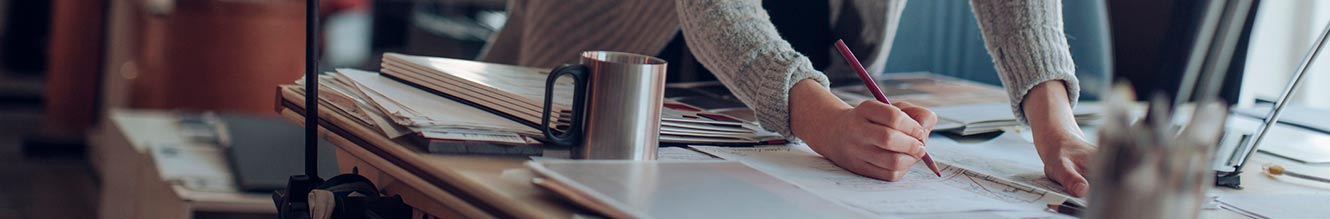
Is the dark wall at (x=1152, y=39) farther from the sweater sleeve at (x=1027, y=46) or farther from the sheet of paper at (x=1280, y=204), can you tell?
the sheet of paper at (x=1280, y=204)

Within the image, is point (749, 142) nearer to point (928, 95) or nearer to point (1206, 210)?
point (1206, 210)

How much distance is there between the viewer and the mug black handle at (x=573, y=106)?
78 cm

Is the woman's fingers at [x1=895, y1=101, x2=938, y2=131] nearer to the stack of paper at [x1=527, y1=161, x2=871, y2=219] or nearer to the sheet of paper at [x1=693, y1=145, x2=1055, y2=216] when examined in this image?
the sheet of paper at [x1=693, y1=145, x2=1055, y2=216]

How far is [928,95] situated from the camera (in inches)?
51.7

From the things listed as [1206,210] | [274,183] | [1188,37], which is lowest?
[274,183]

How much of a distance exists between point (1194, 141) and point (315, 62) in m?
0.59

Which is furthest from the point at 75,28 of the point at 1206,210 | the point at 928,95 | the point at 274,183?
the point at 1206,210

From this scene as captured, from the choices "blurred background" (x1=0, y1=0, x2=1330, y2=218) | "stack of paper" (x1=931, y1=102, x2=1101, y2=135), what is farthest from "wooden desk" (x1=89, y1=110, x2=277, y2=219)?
"stack of paper" (x1=931, y1=102, x2=1101, y2=135)

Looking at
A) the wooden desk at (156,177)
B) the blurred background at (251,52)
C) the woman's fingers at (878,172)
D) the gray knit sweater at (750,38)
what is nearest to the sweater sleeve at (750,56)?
the gray knit sweater at (750,38)

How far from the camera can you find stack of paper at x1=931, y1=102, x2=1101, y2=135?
1.07m

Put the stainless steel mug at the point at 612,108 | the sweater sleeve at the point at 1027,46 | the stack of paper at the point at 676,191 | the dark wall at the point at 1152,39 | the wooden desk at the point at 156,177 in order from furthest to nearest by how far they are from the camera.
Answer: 1. the dark wall at the point at 1152,39
2. the wooden desk at the point at 156,177
3. the sweater sleeve at the point at 1027,46
4. the stainless steel mug at the point at 612,108
5. the stack of paper at the point at 676,191

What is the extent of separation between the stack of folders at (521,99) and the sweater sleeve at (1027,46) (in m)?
0.23

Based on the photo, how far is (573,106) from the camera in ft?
2.61

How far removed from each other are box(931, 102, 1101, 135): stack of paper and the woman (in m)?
0.03
